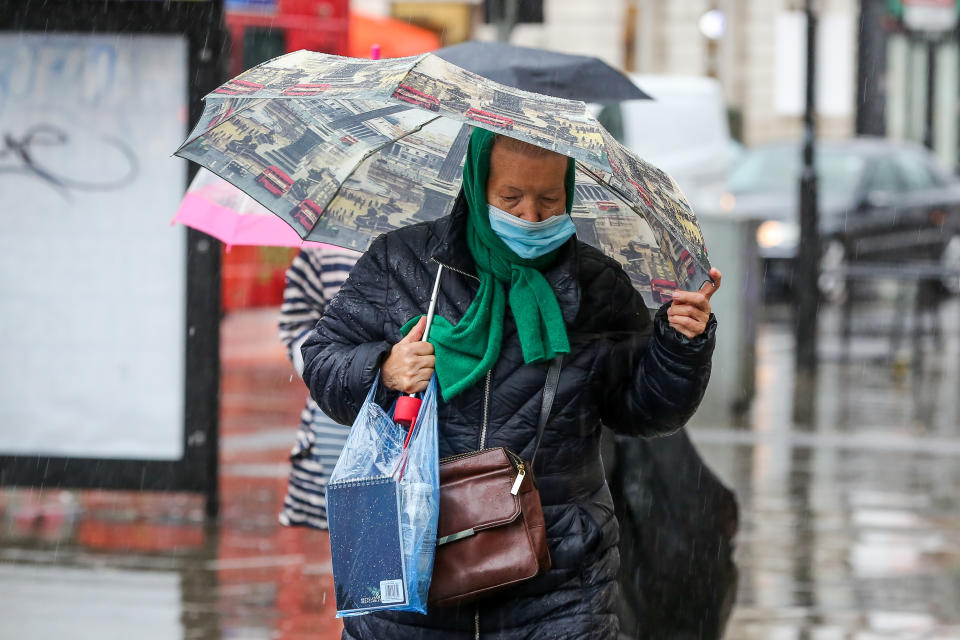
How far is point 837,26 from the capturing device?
106ft

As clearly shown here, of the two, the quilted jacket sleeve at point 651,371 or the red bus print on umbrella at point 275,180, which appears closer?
the quilted jacket sleeve at point 651,371

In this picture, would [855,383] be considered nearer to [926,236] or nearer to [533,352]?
[926,236]

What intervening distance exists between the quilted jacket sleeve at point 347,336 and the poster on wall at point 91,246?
4.04 m

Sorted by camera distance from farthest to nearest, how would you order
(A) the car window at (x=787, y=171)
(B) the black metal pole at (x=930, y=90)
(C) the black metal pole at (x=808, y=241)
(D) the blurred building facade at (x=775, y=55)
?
(B) the black metal pole at (x=930, y=90), (D) the blurred building facade at (x=775, y=55), (A) the car window at (x=787, y=171), (C) the black metal pole at (x=808, y=241)

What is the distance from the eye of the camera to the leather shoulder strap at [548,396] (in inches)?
125

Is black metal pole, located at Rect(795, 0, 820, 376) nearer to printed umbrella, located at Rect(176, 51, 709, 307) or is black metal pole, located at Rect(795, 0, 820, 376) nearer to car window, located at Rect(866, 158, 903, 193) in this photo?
car window, located at Rect(866, 158, 903, 193)

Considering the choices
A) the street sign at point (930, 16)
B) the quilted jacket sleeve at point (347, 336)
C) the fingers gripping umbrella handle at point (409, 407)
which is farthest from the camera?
the street sign at point (930, 16)

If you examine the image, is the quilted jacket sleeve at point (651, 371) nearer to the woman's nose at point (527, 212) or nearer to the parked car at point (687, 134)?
the woman's nose at point (527, 212)

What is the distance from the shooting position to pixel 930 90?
115 ft

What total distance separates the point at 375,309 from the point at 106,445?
4.30 meters

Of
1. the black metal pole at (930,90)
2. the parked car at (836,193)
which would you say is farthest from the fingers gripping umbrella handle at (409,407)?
the black metal pole at (930,90)

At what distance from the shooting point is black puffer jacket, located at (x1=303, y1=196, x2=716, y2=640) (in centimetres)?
317

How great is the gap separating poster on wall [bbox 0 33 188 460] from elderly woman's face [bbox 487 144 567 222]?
4.33m

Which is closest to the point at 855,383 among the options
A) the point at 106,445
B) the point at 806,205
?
the point at 806,205
